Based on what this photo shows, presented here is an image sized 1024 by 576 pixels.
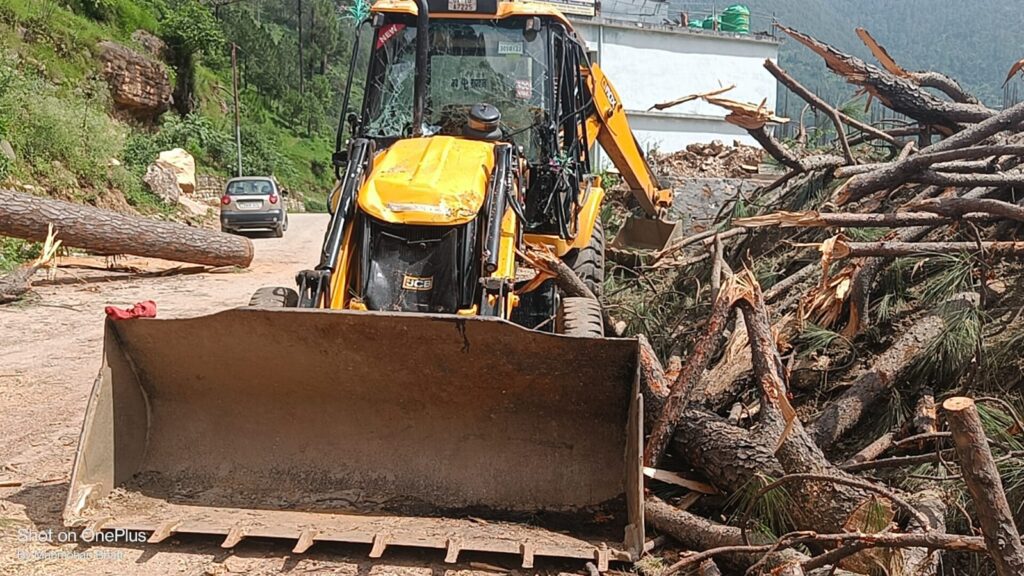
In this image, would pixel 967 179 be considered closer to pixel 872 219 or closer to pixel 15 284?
pixel 872 219

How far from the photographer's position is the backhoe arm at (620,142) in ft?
24.2

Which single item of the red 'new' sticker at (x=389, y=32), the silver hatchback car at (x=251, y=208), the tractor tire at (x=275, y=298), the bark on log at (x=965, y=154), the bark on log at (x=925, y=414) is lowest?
the silver hatchback car at (x=251, y=208)

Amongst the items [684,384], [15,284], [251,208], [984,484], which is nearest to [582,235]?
[684,384]

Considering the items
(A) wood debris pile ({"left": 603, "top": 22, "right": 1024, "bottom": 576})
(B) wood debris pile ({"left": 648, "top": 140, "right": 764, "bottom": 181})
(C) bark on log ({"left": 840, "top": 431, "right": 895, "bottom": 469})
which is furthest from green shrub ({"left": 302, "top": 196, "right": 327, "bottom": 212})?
Answer: (C) bark on log ({"left": 840, "top": 431, "right": 895, "bottom": 469})

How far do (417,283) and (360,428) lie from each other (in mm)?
915

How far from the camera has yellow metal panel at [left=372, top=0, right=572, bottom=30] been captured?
6.05m

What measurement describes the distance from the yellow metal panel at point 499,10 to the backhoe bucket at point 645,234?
12.2 ft

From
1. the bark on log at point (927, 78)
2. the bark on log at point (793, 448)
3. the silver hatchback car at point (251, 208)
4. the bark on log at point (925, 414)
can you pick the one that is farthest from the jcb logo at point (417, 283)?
the silver hatchback car at point (251, 208)

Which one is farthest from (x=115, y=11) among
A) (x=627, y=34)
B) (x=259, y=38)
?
(x=259, y=38)

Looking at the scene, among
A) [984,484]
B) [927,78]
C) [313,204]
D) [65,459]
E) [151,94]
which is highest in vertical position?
[927,78]

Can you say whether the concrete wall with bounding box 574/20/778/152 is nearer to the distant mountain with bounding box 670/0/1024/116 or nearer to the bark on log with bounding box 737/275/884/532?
the distant mountain with bounding box 670/0/1024/116

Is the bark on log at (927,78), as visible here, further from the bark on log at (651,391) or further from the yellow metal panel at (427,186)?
the bark on log at (651,391)

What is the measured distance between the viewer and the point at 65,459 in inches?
188

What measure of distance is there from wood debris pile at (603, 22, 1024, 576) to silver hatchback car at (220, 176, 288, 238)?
13980 millimetres
